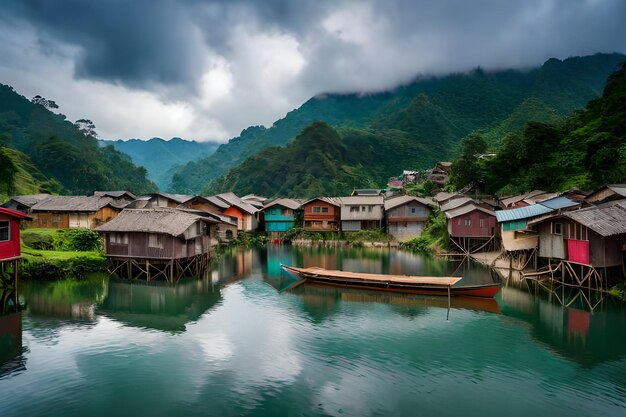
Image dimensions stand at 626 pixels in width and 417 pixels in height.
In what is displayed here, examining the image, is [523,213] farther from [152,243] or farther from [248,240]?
[248,240]

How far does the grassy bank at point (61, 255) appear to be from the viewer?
28.1 metres

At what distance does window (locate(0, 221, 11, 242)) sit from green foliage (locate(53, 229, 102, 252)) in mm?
11886

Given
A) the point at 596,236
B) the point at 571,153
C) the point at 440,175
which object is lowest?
the point at 596,236

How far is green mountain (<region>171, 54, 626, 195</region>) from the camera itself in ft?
353

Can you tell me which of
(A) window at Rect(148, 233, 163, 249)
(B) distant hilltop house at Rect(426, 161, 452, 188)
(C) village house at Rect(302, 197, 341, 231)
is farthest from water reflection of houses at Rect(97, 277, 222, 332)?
(B) distant hilltop house at Rect(426, 161, 452, 188)

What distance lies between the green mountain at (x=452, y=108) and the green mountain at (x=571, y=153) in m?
39.1

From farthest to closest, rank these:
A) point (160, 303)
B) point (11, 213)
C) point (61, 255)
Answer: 1. point (61, 255)
2. point (160, 303)
3. point (11, 213)

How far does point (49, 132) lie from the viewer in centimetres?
10781

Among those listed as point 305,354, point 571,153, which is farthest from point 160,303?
point 571,153

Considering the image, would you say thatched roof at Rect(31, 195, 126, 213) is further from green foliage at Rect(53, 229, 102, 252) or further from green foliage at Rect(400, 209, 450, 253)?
green foliage at Rect(400, 209, 450, 253)

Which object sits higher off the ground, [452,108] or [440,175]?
[452,108]

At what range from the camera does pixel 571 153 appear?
43875 mm

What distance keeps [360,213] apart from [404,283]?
90.0ft

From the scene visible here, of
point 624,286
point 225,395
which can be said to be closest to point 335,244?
point 624,286
